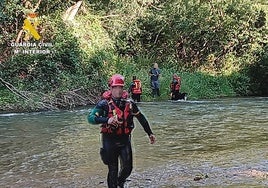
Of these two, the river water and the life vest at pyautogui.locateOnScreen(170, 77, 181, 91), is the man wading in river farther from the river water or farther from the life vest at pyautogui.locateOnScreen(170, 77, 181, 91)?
the life vest at pyautogui.locateOnScreen(170, 77, 181, 91)

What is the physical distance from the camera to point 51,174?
795 cm

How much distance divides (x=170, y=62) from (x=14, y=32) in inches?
459

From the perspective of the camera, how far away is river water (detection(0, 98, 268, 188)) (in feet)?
23.9

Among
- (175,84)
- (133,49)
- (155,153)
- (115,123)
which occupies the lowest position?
(155,153)

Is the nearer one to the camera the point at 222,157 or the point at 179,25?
the point at 222,157

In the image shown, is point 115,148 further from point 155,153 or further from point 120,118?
point 155,153

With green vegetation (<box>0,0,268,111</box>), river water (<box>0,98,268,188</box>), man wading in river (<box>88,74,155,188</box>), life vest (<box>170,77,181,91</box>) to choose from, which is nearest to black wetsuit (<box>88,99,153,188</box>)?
man wading in river (<box>88,74,155,188</box>)

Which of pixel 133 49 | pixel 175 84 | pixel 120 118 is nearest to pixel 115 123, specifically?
pixel 120 118

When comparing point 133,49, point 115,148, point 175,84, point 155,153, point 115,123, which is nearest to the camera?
point 115,123

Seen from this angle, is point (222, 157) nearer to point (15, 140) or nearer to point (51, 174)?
point (51, 174)

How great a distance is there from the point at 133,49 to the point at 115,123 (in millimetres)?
25196

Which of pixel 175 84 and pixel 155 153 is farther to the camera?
pixel 175 84

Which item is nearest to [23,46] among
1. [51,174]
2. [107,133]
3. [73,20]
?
[73,20]

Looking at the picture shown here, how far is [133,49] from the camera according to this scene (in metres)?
31.0
